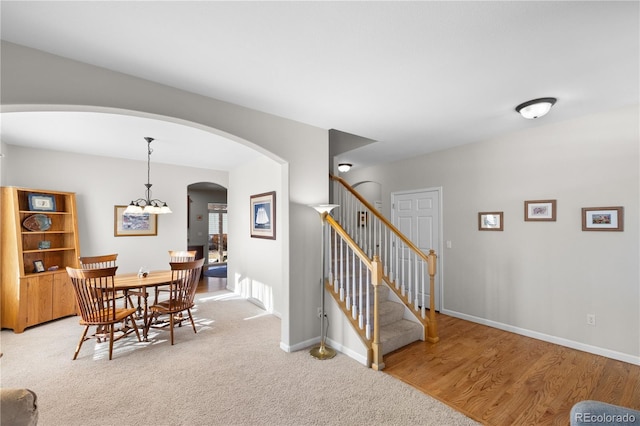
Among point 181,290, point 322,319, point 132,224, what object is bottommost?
point 322,319

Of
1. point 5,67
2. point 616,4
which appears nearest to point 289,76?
point 5,67

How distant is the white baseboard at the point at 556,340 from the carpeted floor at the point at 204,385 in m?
2.10

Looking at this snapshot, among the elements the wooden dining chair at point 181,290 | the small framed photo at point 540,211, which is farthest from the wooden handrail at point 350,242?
the small framed photo at point 540,211

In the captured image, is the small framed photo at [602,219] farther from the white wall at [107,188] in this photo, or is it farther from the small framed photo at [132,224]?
the small framed photo at [132,224]

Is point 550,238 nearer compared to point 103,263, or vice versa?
point 550,238

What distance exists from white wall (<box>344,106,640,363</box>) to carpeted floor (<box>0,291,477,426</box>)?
2151mm

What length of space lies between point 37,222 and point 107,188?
1.10 metres

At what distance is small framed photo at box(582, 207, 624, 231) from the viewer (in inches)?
116

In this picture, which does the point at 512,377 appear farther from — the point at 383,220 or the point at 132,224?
the point at 132,224

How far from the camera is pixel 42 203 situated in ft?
13.9

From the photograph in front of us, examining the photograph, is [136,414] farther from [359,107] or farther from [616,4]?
[616,4]

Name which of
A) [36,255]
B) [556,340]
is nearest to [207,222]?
[36,255]

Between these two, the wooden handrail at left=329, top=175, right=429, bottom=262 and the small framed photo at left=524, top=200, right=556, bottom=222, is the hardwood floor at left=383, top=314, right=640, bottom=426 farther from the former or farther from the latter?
the small framed photo at left=524, top=200, right=556, bottom=222

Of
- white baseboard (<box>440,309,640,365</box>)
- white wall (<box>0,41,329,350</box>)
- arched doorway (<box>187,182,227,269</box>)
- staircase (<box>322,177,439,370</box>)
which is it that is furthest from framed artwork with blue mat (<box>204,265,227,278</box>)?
white baseboard (<box>440,309,640,365</box>)
